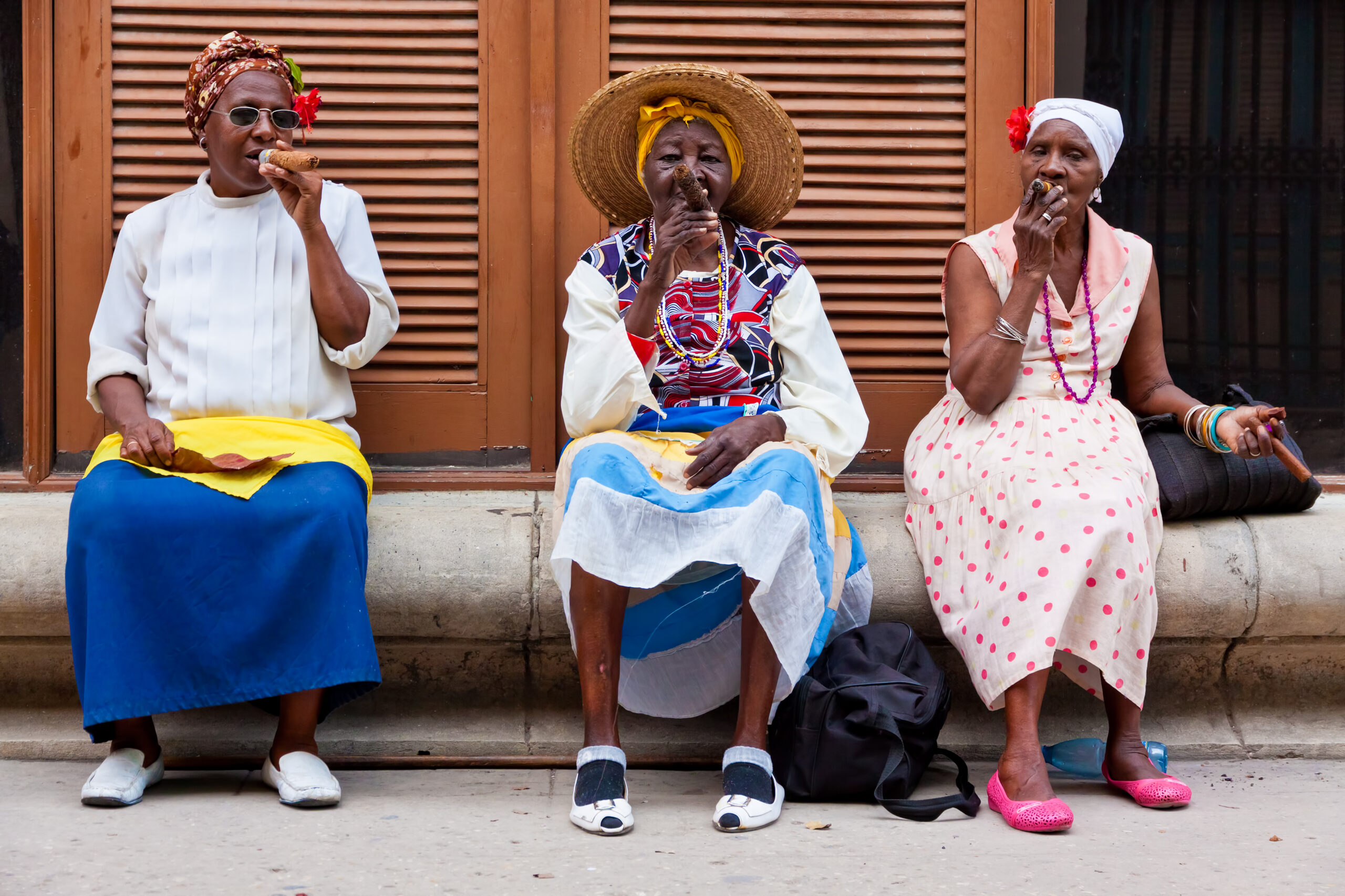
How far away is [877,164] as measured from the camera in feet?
13.0

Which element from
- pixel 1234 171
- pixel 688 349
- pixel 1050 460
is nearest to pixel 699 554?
pixel 688 349

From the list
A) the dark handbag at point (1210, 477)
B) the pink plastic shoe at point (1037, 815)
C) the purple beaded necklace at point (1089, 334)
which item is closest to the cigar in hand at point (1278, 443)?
the dark handbag at point (1210, 477)

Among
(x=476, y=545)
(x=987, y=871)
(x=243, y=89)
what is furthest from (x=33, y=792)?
(x=987, y=871)

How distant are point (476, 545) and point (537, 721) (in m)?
0.50

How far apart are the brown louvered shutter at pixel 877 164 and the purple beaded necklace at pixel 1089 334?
1.92ft

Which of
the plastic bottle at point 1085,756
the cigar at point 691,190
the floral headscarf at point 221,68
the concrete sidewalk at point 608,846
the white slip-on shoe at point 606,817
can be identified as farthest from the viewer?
the floral headscarf at point 221,68

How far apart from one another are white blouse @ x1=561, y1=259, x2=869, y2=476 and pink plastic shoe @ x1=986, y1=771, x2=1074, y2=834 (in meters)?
Result: 0.93

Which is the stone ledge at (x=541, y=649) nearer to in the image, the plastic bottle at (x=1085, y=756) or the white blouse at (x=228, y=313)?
the plastic bottle at (x=1085, y=756)

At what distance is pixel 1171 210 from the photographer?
13.5 feet

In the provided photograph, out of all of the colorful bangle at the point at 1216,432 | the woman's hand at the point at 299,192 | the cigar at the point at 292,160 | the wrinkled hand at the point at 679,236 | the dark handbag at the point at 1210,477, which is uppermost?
the cigar at the point at 292,160

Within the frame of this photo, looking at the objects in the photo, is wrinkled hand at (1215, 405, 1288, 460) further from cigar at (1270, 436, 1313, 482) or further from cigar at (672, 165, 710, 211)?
cigar at (672, 165, 710, 211)

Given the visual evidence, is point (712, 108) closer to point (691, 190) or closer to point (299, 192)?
point (691, 190)

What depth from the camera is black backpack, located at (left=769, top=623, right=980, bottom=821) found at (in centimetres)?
291

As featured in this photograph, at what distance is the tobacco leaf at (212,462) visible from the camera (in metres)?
3.03
